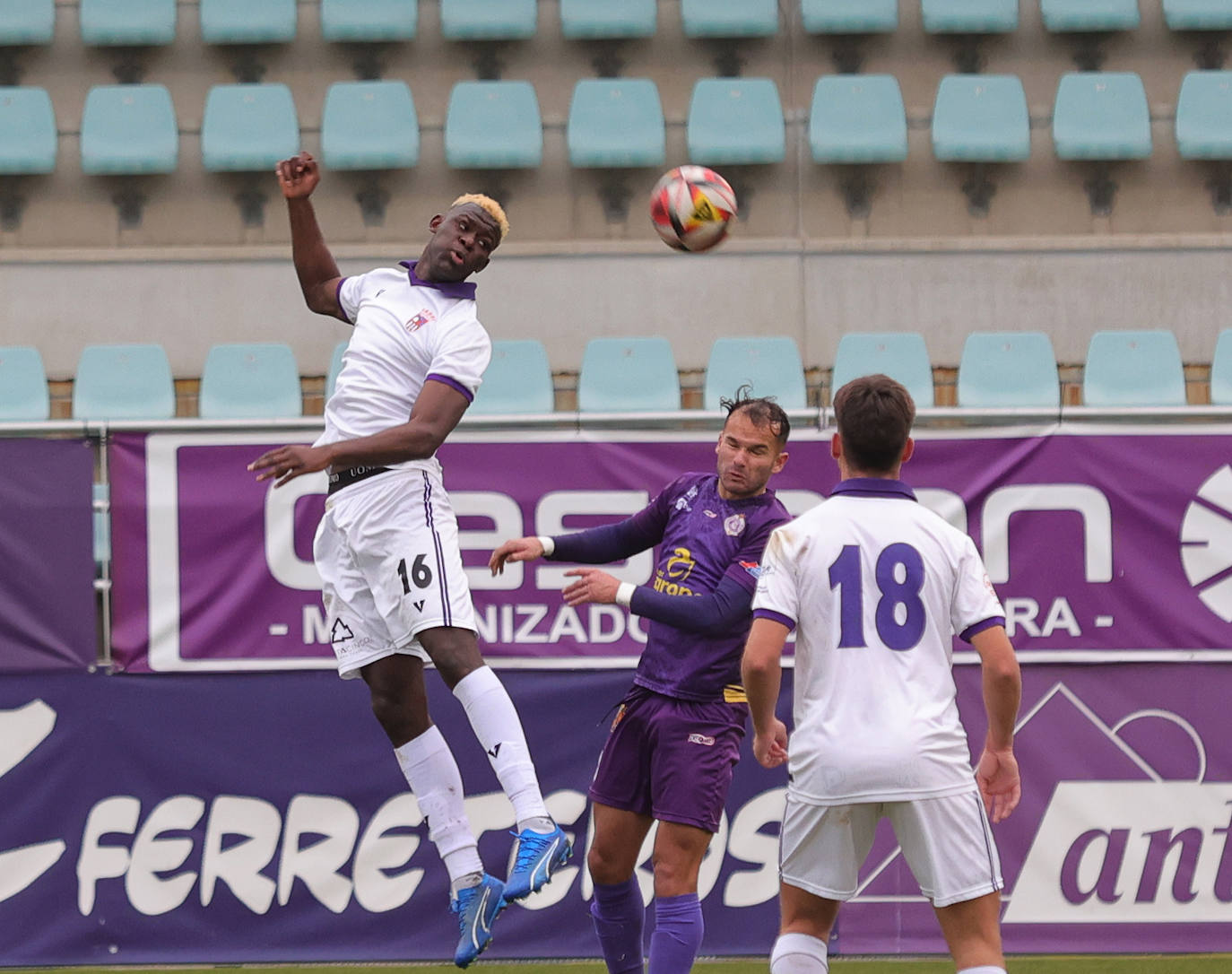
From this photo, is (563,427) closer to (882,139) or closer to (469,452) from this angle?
(469,452)

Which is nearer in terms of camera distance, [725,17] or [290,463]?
[290,463]

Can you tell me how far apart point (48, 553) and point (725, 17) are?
23.6 feet

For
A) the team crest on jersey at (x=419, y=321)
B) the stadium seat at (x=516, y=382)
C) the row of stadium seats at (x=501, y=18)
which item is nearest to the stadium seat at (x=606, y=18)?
the row of stadium seats at (x=501, y=18)

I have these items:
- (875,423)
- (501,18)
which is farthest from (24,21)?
(875,423)

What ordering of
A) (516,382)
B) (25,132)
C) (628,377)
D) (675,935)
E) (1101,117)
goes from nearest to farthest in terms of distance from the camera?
(675,935), (516,382), (628,377), (25,132), (1101,117)

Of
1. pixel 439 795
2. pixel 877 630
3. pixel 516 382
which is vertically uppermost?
pixel 516 382

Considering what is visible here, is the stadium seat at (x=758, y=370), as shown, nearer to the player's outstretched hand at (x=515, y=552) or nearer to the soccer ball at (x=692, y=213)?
the soccer ball at (x=692, y=213)

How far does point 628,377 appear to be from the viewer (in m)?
9.91

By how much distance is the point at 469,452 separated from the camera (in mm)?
6789

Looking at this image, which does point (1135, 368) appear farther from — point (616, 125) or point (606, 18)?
point (606, 18)

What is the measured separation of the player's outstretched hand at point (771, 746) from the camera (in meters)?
4.09

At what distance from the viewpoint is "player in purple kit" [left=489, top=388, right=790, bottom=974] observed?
496cm

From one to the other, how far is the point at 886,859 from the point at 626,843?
6.49ft

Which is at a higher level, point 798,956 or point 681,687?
point 681,687
